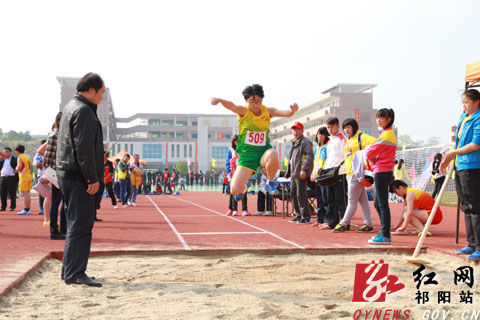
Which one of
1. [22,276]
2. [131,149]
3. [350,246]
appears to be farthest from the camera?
[131,149]

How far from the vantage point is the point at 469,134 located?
18.4ft

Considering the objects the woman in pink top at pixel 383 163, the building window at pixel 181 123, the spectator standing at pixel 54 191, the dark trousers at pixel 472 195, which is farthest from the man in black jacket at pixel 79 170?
the building window at pixel 181 123

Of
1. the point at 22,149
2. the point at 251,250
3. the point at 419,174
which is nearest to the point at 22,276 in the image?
the point at 251,250

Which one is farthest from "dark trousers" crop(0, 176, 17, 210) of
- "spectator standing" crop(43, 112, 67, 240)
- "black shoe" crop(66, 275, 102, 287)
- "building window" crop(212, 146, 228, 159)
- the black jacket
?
"building window" crop(212, 146, 228, 159)

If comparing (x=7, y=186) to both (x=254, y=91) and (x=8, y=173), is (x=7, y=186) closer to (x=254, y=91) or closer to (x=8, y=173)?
(x=8, y=173)

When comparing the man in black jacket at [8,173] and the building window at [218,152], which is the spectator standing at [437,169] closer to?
the man in black jacket at [8,173]

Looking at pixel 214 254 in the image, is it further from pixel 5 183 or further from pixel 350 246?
pixel 5 183

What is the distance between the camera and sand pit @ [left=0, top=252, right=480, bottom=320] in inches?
137

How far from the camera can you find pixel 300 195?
976 centimetres

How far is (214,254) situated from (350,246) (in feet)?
6.15

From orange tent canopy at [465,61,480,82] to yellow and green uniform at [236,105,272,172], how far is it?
382 centimetres

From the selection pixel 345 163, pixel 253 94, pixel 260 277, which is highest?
pixel 253 94

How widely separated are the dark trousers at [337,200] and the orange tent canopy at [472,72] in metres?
2.62

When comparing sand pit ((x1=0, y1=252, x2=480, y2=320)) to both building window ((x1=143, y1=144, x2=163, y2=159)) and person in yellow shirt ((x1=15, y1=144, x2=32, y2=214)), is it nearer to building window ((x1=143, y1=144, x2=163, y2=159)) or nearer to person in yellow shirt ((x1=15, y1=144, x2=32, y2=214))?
person in yellow shirt ((x1=15, y1=144, x2=32, y2=214))
